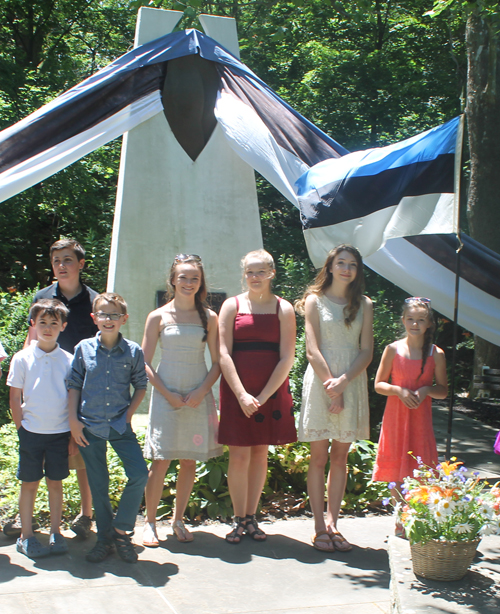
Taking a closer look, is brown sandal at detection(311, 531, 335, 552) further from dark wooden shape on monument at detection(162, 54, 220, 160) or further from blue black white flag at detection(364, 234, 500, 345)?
dark wooden shape on monument at detection(162, 54, 220, 160)

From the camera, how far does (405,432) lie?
4176 millimetres

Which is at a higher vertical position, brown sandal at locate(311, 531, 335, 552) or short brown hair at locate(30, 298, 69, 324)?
short brown hair at locate(30, 298, 69, 324)

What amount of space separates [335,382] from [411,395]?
0.53m

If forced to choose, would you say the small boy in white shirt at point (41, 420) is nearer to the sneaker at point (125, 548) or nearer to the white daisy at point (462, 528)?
the sneaker at point (125, 548)

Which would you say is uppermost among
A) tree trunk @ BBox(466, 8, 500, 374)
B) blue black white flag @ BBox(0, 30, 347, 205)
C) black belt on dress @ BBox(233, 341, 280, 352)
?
tree trunk @ BBox(466, 8, 500, 374)

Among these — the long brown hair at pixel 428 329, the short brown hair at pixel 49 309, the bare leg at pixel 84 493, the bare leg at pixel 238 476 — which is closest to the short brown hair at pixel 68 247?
the short brown hair at pixel 49 309

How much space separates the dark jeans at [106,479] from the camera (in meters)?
3.78

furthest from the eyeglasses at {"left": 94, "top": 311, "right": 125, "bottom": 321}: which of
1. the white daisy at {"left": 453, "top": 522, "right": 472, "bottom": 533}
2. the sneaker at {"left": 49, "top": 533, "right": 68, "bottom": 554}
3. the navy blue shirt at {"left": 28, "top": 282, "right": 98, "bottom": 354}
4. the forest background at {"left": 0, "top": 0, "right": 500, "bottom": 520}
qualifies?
the forest background at {"left": 0, "top": 0, "right": 500, "bottom": 520}

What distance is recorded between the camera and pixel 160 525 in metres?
4.43

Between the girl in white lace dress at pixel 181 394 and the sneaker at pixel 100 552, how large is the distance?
277 mm

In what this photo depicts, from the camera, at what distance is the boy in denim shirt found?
3.75 metres

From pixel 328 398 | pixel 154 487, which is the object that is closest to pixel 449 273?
pixel 328 398

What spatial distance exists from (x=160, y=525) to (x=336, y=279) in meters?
2.07

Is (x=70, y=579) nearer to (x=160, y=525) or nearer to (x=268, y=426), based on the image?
(x=160, y=525)
